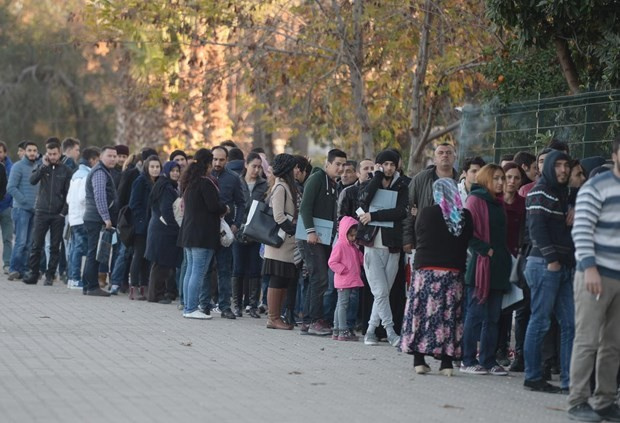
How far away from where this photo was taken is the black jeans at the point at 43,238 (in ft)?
67.0

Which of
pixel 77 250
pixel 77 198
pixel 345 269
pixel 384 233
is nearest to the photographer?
pixel 384 233

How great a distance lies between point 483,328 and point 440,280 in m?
0.79

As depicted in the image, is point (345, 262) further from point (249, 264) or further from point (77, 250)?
point (77, 250)

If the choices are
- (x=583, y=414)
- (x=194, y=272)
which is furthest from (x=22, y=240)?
(x=583, y=414)

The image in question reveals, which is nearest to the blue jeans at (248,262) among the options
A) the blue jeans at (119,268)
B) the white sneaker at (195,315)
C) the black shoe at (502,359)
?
the white sneaker at (195,315)

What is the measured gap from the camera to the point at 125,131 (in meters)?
42.6

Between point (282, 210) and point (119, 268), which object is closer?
point (282, 210)

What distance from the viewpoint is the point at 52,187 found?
66.7 feet

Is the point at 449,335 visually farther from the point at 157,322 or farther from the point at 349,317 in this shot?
the point at 157,322

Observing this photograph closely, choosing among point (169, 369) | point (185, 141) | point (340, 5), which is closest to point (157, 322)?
point (169, 369)

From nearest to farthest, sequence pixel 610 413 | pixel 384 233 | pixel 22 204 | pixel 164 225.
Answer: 1. pixel 610 413
2. pixel 384 233
3. pixel 164 225
4. pixel 22 204

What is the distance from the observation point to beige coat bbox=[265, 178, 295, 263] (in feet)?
51.2

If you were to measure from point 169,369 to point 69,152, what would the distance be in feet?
34.6

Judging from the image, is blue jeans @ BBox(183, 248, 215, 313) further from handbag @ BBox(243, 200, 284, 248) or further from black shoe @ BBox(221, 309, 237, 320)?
handbag @ BBox(243, 200, 284, 248)
